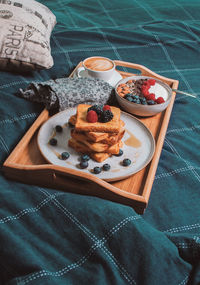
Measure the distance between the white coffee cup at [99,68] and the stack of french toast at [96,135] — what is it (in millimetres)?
336

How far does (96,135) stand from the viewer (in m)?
0.83

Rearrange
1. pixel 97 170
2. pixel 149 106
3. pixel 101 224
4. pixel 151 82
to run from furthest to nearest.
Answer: pixel 151 82, pixel 149 106, pixel 97 170, pixel 101 224

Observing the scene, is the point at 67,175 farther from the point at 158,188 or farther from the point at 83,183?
the point at 158,188

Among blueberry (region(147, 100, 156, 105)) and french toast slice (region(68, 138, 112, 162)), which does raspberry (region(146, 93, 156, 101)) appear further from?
french toast slice (region(68, 138, 112, 162))

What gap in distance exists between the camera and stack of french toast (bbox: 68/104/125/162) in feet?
2.75

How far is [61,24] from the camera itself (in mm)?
1755

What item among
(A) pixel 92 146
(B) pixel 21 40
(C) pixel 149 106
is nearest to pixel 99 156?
(A) pixel 92 146

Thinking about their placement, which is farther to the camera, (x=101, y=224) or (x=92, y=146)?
(x=92, y=146)

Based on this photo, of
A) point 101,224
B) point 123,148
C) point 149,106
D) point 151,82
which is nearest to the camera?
point 101,224

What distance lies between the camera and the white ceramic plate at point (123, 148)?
2.78 ft

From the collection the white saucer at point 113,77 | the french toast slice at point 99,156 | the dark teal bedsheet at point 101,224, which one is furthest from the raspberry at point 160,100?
the french toast slice at point 99,156

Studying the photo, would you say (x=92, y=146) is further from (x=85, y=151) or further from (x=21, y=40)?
(x=21, y=40)

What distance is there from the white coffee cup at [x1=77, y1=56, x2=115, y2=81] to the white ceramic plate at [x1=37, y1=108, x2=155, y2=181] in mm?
223

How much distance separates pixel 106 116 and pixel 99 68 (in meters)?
0.42
